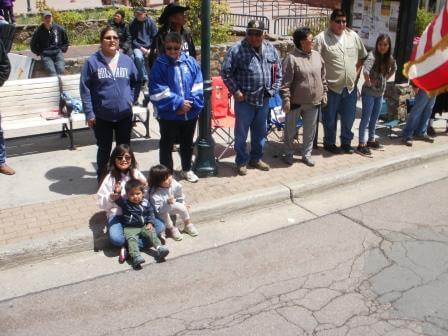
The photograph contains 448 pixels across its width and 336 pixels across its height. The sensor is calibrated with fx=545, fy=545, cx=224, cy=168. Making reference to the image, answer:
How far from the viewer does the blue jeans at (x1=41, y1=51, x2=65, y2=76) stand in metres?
9.55

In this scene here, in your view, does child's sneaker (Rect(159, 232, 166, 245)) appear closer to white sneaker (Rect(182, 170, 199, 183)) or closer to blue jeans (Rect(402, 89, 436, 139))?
white sneaker (Rect(182, 170, 199, 183))

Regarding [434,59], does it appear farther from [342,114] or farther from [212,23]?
[212,23]

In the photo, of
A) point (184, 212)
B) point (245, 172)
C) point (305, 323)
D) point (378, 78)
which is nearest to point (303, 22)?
point (378, 78)

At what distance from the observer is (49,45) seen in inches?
377

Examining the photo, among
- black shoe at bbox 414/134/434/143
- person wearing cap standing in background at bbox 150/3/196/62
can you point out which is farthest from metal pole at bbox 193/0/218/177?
black shoe at bbox 414/134/434/143

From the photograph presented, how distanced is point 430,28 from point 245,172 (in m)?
3.12

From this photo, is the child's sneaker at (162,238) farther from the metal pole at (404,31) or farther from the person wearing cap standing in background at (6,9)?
the person wearing cap standing in background at (6,9)

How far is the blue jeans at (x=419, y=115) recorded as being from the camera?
7.71 m

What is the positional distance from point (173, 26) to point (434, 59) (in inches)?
137

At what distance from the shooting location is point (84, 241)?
16.5ft

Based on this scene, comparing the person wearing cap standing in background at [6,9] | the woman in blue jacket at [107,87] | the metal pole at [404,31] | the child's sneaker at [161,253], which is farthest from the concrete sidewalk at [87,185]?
the person wearing cap standing in background at [6,9]

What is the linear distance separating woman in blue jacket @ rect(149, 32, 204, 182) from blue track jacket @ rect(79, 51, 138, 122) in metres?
0.29

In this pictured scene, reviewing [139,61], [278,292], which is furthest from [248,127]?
[139,61]

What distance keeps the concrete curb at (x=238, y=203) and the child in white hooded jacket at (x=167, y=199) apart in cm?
30
